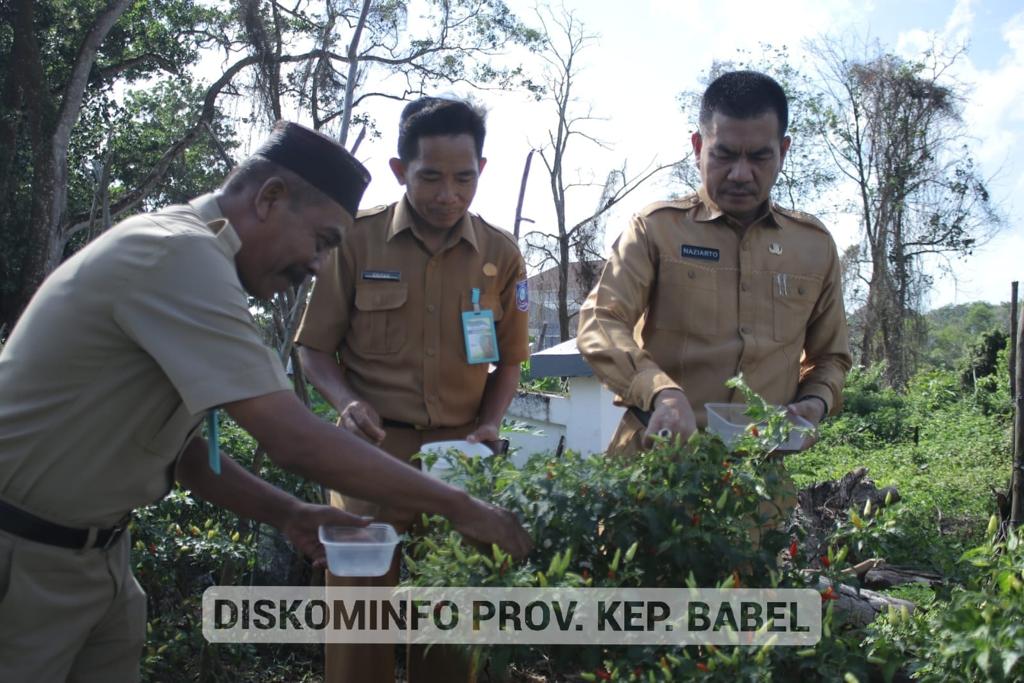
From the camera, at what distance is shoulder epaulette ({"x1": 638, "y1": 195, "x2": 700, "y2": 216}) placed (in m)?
2.80

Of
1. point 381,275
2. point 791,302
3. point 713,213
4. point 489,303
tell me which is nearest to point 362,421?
point 381,275

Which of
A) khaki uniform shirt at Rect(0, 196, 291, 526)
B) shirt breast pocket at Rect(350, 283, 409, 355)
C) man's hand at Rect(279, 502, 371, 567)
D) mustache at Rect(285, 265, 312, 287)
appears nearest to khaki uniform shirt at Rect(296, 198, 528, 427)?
shirt breast pocket at Rect(350, 283, 409, 355)

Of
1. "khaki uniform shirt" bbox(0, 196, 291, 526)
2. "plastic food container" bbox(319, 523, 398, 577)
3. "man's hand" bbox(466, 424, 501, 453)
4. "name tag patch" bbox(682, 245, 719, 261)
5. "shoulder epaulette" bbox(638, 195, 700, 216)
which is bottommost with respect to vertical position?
"plastic food container" bbox(319, 523, 398, 577)

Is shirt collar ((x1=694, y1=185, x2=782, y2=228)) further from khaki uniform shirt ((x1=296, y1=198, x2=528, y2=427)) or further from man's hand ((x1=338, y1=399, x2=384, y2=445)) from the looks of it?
man's hand ((x1=338, y1=399, x2=384, y2=445))

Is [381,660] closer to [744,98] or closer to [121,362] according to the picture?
[121,362]

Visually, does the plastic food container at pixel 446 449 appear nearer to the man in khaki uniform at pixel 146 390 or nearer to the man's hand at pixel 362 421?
the man's hand at pixel 362 421

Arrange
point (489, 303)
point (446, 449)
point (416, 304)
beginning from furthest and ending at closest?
point (489, 303), point (416, 304), point (446, 449)

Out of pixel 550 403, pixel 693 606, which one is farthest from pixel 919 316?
pixel 693 606

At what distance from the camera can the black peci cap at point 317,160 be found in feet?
6.32

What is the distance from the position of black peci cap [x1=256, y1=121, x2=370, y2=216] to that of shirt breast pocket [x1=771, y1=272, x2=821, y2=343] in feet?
4.42

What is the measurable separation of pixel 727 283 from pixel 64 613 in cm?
191

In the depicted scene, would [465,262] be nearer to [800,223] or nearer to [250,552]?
[800,223]

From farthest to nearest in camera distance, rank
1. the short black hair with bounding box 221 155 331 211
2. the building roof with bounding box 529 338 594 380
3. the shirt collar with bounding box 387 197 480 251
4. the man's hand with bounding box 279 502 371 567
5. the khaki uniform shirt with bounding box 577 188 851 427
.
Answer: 1. the building roof with bounding box 529 338 594 380
2. the shirt collar with bounding box 387 197 480 251
3. the khaki uniform shirt with bounding box 577 188 851 427
4. the man's hand with bounding box 279 502 371 567
5. the short black hair with bounding box 221 155 331 211

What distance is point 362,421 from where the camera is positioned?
2645 mm
